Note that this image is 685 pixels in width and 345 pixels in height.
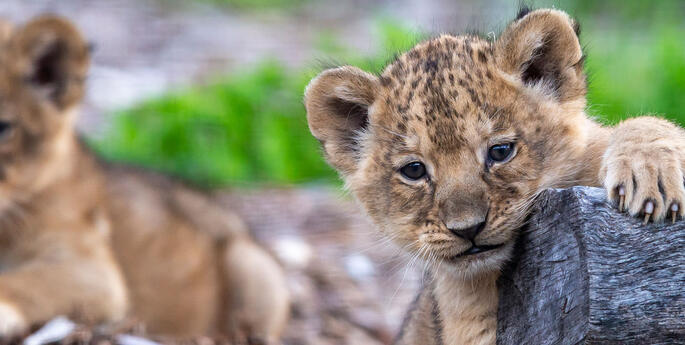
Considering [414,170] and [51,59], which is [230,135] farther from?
[414,170]

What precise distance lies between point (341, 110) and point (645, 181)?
1606 mm

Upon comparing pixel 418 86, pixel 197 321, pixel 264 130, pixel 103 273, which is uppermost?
pixel 418 86

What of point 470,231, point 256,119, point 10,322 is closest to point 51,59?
point 10,322

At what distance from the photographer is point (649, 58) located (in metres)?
10.3

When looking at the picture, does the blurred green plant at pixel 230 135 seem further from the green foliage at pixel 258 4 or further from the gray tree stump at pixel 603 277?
the gray tree stump at pixel 603 277

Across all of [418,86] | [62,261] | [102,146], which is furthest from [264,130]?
[418,86]

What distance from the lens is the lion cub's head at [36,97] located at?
6.66 metres

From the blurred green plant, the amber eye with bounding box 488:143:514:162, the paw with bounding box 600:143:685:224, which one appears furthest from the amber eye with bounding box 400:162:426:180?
the blurred green plant

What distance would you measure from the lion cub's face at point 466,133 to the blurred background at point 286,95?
0.48 meters

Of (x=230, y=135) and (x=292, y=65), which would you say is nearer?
(x=230, y=135)

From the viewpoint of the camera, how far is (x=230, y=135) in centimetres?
938

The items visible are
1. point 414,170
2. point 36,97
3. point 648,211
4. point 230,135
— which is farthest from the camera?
point 230,135

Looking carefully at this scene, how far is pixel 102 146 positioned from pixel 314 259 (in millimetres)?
2651

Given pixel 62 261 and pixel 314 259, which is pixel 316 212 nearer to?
pixel 314 259
